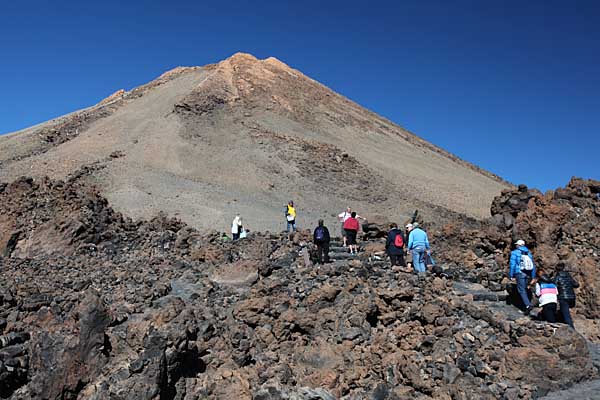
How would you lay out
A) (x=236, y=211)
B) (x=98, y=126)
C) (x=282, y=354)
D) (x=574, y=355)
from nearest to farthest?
(x=574, y=355) → (x=282, y=354) → (x=236, y=211) → (x=98, y=126)

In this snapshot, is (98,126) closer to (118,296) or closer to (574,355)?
(118,296)

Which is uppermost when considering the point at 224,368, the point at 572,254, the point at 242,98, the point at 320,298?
the point at 242,98

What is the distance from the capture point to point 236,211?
2412 cm

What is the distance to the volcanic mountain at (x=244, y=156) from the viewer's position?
2656 cm

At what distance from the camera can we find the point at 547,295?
8.04 meters

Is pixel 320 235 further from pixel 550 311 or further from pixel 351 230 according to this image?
pixel 550 311

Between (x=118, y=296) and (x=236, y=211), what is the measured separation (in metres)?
12.8

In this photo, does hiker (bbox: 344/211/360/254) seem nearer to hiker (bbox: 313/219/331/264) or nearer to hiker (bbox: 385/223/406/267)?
hiker (bbox: 313/219/331/264)

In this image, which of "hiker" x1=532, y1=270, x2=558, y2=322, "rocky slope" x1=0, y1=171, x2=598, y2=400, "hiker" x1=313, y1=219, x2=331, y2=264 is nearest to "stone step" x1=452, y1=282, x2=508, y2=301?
"rocky slope" x1=0, y1=171, x2=598, y2=400

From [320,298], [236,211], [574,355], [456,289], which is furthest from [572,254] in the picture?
[236,211]

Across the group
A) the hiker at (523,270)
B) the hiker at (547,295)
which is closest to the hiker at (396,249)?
the hiker at (523,270)

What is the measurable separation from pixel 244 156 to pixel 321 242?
72.4 feet

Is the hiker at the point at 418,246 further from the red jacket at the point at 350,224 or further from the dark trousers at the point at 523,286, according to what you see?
the red jacket at the point at 350,224

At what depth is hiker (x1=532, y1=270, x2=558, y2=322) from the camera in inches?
316
